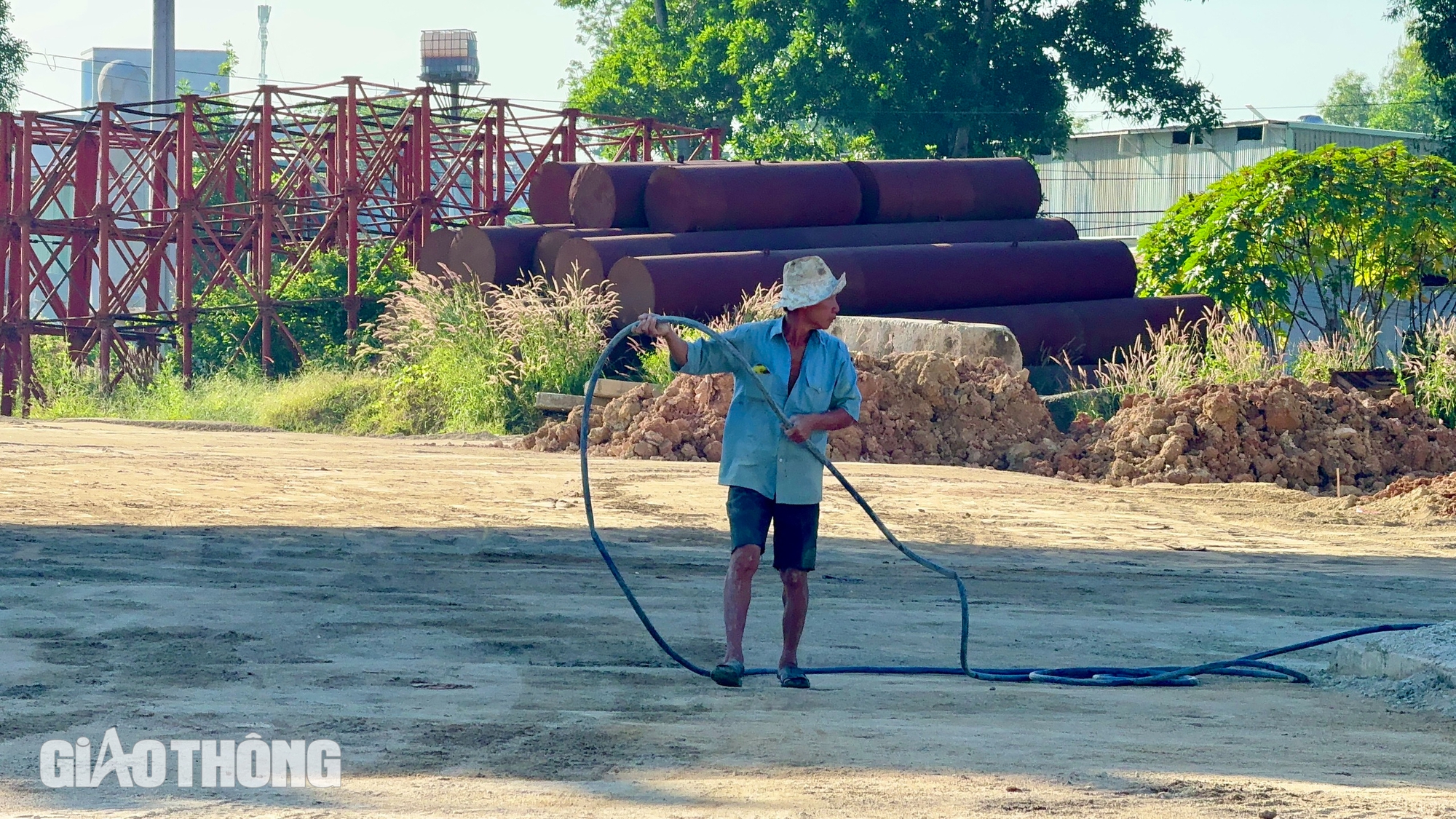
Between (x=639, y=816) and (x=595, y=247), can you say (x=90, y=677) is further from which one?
(x=595, y=247)

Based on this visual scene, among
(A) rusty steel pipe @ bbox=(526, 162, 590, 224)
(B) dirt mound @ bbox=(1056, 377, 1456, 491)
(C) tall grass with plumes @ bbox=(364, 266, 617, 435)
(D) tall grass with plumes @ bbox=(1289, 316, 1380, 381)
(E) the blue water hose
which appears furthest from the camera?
(A) rusty steel pipe @ bbox=(526, 162, 590, 224)

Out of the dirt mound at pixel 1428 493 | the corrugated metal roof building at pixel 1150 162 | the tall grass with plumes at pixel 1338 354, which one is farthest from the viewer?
the corrugated metal roof building at pixel 1150 162

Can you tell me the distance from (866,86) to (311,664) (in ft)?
110

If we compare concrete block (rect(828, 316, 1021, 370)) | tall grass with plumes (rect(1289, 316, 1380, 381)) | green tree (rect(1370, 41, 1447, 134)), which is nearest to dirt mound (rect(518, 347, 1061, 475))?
concrete block (rect(828, 316, 1021, 370))

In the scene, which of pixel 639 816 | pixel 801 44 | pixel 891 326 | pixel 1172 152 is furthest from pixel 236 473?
pixel 1172 152

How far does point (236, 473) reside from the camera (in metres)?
13.9

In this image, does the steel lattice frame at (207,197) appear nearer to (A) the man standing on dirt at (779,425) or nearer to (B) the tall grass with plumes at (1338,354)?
(B) the tall grass with plumes at (1338,354)

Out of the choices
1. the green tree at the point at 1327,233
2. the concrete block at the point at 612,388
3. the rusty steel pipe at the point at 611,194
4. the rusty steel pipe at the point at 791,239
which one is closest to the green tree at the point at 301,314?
the rusty steel pipe at the point at 611,194

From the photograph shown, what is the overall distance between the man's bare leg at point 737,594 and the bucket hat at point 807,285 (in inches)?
38.0

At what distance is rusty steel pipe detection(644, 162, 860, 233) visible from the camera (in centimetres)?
2297

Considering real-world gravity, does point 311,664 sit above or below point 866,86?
below

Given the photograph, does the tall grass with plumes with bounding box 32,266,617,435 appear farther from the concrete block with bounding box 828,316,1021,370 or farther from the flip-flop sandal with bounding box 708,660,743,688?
the flip-flop sandal with bounding box 708,660,743,688

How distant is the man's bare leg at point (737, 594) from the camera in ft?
21.1

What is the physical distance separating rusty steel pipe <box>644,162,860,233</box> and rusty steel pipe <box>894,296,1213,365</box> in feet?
8.61
